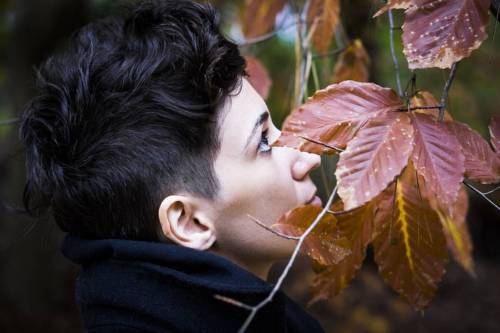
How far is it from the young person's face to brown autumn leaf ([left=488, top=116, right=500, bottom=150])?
12.4 inches

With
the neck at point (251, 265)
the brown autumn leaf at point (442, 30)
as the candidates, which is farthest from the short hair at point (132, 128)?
the brown autumn leaf at point (442, 30)

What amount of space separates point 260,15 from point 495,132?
2.60 feet

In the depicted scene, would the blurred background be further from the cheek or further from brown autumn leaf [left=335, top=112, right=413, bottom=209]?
brown autumn leaf [left=335, top=112, right=413, bottom=209]

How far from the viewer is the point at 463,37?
0.73 meters

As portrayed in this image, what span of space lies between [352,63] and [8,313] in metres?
3.34

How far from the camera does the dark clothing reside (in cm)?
90

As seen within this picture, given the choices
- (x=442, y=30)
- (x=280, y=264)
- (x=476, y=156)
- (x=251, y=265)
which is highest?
(x=442, y=30)

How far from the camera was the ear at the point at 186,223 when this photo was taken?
3.10 feet

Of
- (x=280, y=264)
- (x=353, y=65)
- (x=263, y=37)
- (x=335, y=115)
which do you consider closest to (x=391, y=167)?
(x=335, y=115)

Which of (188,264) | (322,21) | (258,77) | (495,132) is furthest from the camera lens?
(258,77)

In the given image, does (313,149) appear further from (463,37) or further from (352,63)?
(352,63)

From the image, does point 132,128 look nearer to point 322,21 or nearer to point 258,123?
point 258,123

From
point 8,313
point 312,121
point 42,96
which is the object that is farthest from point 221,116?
point 8,313

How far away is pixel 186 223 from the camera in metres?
0.97
